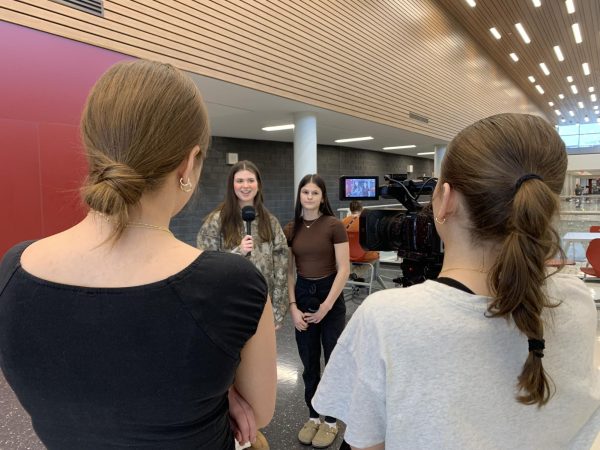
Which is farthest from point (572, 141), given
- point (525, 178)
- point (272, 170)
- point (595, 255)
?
point (525, 178)

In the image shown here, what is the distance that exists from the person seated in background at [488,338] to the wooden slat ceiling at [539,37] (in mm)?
10453

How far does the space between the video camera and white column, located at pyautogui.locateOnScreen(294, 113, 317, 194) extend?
5036 mm

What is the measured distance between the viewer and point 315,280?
2291 millimetres

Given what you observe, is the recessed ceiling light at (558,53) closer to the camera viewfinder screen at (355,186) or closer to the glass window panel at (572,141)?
the camera viewfinder screen at (355,186)

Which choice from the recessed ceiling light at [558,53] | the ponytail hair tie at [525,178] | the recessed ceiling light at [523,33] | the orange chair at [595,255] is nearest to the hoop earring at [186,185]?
the ponytail hair tie at [525,178]

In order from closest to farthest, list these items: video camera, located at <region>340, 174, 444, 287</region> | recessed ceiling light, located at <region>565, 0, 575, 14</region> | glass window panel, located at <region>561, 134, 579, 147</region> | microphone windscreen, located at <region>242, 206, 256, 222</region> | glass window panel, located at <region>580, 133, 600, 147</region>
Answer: video camera, located at <region>340, 174, 444, 287</region>, microphone windscreen, located at <region>242, 206, 256, 222</region>, recessed ceiling light, located at <region>565, 0, 575, 14</region>, glass window panel, located at <region>580, 133, 600, 147</region>, glass window panel, located at <region>561, 134, 579, 147</region>

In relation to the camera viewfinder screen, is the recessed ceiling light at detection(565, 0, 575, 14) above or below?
above

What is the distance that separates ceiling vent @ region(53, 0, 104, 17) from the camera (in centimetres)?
319

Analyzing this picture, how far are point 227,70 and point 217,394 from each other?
467 centimetres

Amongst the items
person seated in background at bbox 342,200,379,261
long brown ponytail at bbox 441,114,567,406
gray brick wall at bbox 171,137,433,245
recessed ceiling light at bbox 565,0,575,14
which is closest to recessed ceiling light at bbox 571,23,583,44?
recessed ceiling light at bbox 565,0,575,14

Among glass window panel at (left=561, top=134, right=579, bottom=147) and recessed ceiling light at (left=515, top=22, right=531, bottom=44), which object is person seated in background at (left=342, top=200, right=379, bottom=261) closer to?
recessed ceiling light at (left=515, top=22, right=531, bottom=44)

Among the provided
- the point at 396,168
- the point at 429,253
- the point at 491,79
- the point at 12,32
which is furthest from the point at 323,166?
the point at 429,253

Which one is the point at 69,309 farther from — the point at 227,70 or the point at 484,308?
the point at 227,70

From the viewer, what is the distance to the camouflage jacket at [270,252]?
215cm
